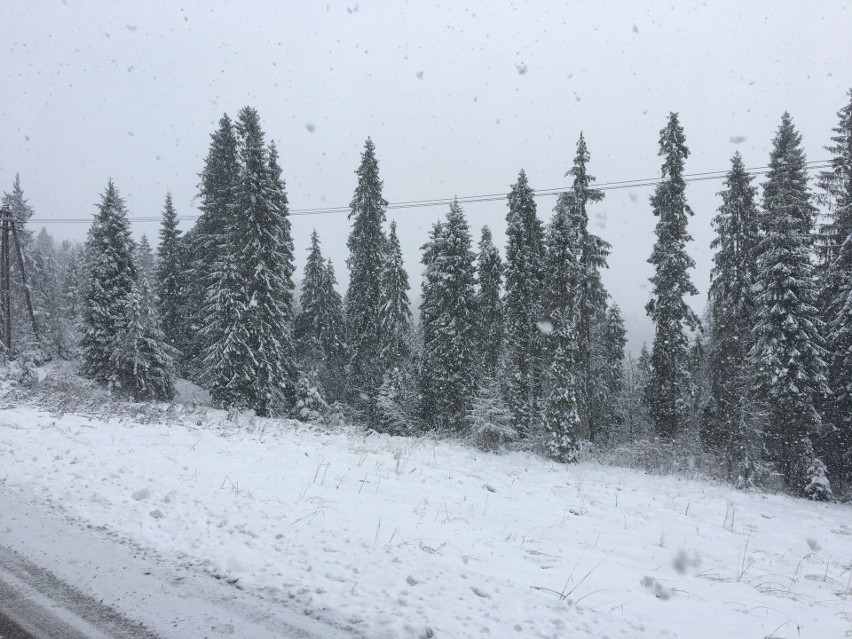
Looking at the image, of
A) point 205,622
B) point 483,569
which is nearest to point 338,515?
point 483,569

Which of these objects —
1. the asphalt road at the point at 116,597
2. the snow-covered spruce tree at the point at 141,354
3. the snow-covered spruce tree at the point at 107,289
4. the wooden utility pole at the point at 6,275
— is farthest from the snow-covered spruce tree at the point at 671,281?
the wooden utility pole at the point at 6,275

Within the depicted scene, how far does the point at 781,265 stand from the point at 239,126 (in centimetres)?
2961

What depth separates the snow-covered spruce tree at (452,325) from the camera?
28.1 meters

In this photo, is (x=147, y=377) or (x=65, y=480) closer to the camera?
(x=65, y=480)

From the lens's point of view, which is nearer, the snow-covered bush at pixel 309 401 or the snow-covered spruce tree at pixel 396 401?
the snow-covered spruce tree at pixel 396 401

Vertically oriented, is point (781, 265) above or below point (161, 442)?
above

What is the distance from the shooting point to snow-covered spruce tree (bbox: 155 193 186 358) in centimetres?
4206

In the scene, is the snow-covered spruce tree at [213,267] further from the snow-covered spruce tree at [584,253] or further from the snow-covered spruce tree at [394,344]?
the snow-covered spruce tree at [584,253]

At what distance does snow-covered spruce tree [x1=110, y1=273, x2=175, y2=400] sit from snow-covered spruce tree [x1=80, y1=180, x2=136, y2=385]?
1.65 ft

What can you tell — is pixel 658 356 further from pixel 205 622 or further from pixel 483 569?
pixel 205 622

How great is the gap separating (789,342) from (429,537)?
20.9 metres

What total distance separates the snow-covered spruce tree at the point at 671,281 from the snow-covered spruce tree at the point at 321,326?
23.9 m

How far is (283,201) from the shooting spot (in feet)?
110

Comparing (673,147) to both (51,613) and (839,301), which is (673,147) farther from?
(51,613)
